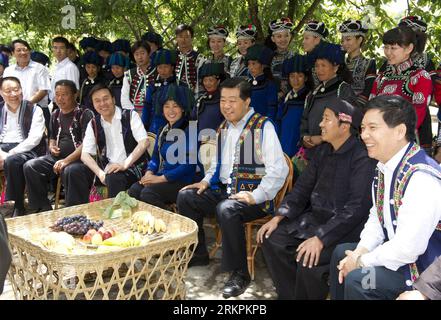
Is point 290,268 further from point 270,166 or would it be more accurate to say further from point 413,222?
point 413,222

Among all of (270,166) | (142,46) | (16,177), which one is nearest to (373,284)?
(270,166)

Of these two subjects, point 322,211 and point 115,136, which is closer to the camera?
point 322,211

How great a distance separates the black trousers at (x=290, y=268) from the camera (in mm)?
3201

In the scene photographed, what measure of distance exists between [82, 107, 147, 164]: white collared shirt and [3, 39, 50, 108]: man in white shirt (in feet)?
6.75

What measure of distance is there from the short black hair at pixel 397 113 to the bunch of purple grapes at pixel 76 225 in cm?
209

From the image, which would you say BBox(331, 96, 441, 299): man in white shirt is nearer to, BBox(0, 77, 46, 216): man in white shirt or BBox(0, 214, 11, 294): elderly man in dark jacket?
BBox(0, 214, 11, 294): elderly man in dark jacket

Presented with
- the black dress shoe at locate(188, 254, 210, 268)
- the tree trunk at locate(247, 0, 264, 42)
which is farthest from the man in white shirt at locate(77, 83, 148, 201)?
the tree trunk at locate(247, 0, 264, 42)

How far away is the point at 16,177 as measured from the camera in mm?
5434

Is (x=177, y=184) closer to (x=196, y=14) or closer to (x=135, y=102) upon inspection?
(x=135, y=102)

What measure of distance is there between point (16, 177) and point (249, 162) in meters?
2.71

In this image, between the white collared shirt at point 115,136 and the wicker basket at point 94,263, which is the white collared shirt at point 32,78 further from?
the wicker basket at point 94,263

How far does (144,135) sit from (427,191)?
9.92 feet

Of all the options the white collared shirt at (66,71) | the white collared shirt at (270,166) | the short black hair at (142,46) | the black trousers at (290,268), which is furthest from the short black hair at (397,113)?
the white collared shirt at (66,71)

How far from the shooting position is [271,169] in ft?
12.9
